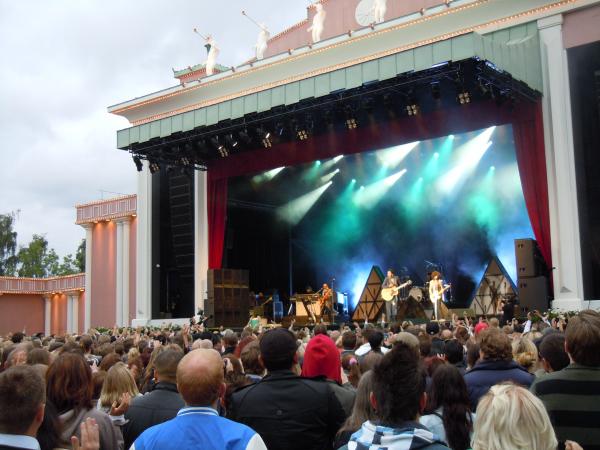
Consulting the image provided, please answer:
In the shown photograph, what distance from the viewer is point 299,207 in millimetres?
26703

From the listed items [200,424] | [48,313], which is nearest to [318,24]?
[48,313]

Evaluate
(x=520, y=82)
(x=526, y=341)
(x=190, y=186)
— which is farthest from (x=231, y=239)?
(x=526, y=341)

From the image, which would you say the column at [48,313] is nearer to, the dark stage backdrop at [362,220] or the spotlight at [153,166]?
the dark stage backdrop at [362,220]

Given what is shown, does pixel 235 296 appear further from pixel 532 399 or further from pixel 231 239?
pixel 532 399

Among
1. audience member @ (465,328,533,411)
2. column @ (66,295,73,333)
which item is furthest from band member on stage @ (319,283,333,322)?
audience member @ (465,328,533,411)

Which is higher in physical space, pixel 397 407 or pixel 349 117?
pixel 349 117

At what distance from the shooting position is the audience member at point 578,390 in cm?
305

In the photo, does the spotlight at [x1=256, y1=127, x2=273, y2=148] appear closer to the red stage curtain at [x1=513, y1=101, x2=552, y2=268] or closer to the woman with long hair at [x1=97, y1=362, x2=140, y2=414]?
the red stage curtain at [x1=513, y1=101, x2=552, y2=268]

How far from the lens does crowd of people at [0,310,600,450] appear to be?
2404mm

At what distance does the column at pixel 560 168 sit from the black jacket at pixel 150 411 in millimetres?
14453

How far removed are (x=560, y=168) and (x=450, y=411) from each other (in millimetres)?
15252

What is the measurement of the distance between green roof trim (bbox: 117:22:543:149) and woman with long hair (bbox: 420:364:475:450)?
44.6 ft

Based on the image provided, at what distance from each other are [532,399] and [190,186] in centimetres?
2372

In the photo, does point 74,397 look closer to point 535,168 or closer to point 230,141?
point 535,168
